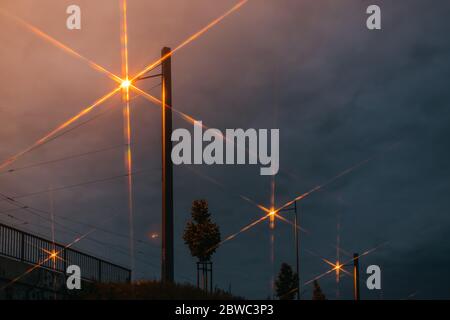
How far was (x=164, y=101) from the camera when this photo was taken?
2636 centimetres

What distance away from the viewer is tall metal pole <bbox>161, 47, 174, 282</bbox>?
24.8m

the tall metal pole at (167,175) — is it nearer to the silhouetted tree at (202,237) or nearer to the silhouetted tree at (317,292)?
the silhouetted tree at (202,237)

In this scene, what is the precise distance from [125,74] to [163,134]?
315cm

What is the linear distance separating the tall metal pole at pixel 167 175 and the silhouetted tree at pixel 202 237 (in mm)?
13136

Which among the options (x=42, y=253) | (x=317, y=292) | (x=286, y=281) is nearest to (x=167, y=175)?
(x=42, y=253)

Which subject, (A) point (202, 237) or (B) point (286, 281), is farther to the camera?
(B) point (286, 281)

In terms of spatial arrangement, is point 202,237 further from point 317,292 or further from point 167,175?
point 317,292

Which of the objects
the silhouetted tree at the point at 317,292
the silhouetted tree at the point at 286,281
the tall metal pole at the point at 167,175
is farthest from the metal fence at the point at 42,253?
the silhouetted tree at the point at 317,292

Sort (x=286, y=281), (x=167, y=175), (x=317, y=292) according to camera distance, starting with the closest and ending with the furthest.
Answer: (x=167, y=175) → (x=286, y=281) → (x=317, y=292)

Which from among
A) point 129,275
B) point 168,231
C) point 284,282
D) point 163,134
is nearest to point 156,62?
point 163,134

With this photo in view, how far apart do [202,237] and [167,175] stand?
13404 millimetres

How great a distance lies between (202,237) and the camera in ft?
126

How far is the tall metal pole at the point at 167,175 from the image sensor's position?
24797 millimetres
